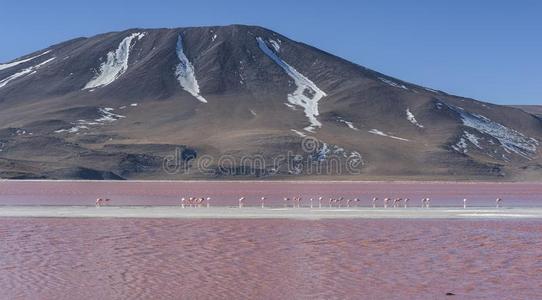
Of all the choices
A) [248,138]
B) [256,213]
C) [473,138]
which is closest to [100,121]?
[248,138]

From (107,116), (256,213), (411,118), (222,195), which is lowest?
(222,195)

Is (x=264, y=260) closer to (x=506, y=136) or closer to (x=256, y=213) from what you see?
(x=256, y=213)

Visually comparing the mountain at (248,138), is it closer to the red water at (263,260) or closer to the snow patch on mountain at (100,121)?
the snow patch on mountain at (100,121)

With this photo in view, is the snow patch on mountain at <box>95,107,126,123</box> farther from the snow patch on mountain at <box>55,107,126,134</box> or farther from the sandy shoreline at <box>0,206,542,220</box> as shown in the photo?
the sandy shoreline at <box>0,206,542,220</box>

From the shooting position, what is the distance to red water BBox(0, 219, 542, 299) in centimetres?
2102

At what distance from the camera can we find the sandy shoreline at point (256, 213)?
43.3m

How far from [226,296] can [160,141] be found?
138 metres

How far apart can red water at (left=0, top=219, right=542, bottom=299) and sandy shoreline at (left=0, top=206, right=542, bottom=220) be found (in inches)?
161

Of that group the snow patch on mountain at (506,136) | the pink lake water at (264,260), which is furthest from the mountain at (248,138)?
the pink lake water at (264,260)

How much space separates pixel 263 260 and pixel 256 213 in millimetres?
19508

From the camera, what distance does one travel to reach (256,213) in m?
46.0

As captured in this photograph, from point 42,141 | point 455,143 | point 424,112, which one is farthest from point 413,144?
point 42,141

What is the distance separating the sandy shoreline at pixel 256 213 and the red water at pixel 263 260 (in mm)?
4093

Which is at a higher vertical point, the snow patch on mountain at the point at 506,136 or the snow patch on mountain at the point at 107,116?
the snow patch on mountain at the point at 107,116
